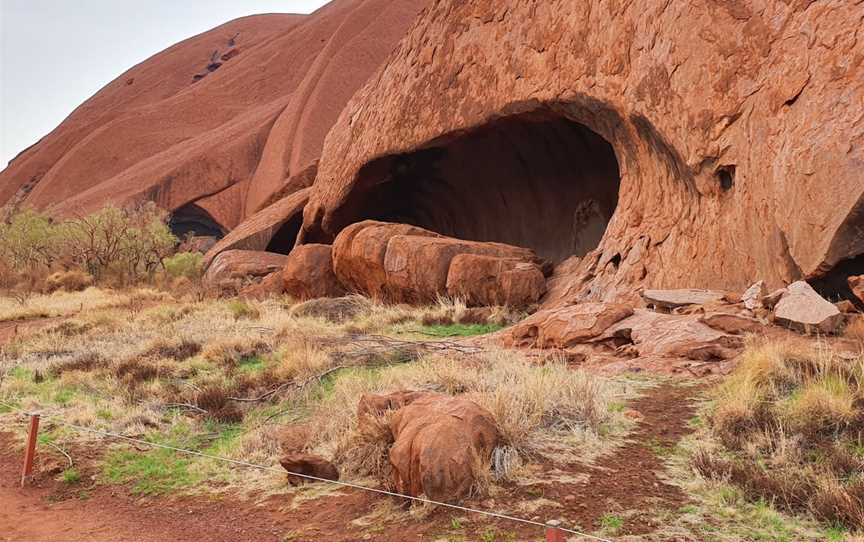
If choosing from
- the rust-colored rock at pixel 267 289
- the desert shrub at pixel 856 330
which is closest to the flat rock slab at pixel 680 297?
the desert shrub at pixel 856 330

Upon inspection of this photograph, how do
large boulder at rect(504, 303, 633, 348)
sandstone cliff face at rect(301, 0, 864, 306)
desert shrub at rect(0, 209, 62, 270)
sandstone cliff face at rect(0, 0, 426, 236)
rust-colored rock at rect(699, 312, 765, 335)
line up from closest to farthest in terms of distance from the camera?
1. rust-colored rock at rect(699, 312, 765, 335)
2. sandstone cliff face at rect(301, 0, 864, 306)
3. large boulder at rect(504, 303, 633, 348)
4. desert shrub at rect(0, 209, 62, 270)
5. sandstone cliff face at rect(0, 0, 426, 236)

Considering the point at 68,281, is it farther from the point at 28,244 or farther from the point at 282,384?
the point at 282,384

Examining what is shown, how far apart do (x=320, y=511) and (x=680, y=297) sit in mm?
6285

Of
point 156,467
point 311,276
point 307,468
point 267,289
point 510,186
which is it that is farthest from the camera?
point 510,186

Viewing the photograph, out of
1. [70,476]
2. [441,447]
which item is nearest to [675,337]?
[441,447]

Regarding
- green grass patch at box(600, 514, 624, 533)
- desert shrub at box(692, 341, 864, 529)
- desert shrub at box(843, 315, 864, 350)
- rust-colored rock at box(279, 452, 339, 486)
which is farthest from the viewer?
desert shrub at box(843, 315, 864, 350)

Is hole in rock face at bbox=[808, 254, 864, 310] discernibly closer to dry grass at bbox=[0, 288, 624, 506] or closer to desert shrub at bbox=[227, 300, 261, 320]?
dry grass at bbox=[0, 288, 624, 506]

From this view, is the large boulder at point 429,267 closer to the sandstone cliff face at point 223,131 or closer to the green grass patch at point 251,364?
the green grass patch at point 251,364

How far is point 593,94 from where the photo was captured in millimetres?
12320

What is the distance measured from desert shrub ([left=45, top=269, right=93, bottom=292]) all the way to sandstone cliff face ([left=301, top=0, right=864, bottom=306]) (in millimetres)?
8376

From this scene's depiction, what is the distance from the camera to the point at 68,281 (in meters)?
23.6

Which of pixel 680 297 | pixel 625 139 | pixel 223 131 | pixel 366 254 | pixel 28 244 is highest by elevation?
pixel 223 131

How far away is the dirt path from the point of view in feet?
12.0

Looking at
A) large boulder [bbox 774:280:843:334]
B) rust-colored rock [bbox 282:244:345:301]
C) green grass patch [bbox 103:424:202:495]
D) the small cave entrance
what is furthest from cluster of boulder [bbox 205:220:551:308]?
green grass patch [bbox 103:424:202:495]
